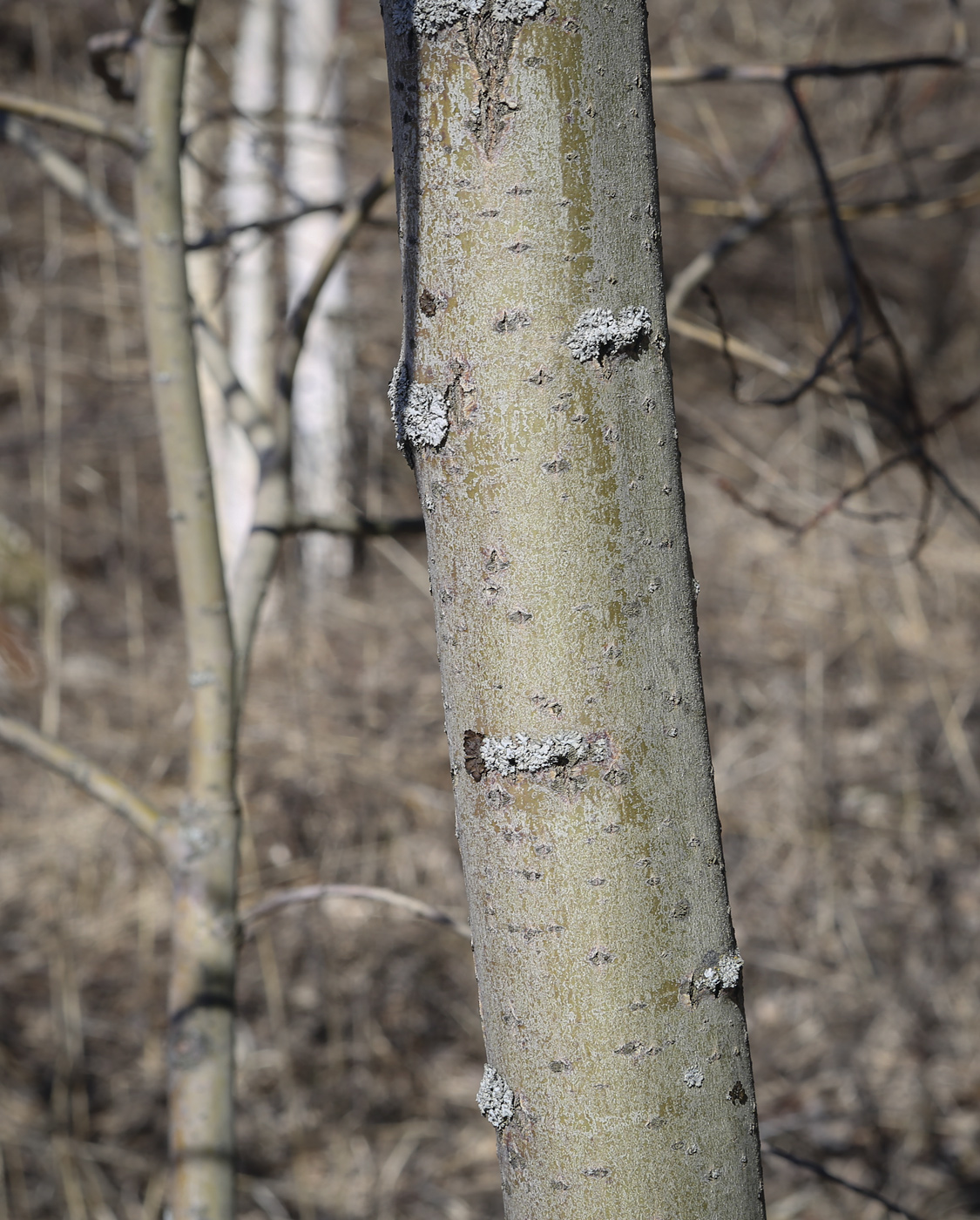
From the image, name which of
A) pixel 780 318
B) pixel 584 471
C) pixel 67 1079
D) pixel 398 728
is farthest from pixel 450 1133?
pixel 780 318

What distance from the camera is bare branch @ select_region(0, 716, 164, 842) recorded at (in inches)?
36.9

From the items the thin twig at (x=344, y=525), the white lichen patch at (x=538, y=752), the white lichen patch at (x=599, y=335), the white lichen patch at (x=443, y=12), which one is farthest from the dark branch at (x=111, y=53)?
the white lichen patch at (x=538, y=752)

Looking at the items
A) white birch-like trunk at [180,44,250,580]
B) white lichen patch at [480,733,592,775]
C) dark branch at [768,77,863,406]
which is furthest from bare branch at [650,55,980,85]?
white birch-like trunk at [180,44,250,580]

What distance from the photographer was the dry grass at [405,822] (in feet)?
6.64

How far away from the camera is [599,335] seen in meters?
0.49

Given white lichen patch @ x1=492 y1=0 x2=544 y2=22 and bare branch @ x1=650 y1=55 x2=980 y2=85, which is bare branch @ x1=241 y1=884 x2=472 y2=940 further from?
bare branch @ x1=650 y1=55 x2=980 y2=85

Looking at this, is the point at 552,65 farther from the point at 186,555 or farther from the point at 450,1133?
the point at 450,1133

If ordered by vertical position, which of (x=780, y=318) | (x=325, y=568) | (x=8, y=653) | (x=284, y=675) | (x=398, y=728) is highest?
(x=780, y=318)

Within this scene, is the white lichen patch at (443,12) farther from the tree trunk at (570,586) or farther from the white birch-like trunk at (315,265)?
the white birch-like trunk at (315,265)

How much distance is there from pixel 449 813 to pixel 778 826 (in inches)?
40.8

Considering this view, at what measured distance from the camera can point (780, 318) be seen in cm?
558

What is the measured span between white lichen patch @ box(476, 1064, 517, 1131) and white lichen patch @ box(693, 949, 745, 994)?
0.42 feet

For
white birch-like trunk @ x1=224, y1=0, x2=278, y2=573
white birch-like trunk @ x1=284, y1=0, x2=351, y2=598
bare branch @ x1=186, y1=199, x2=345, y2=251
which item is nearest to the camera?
bare branch @ x1=186, y1=199, x2=345, y2=251

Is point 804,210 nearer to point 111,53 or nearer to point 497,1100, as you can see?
point 111,53
